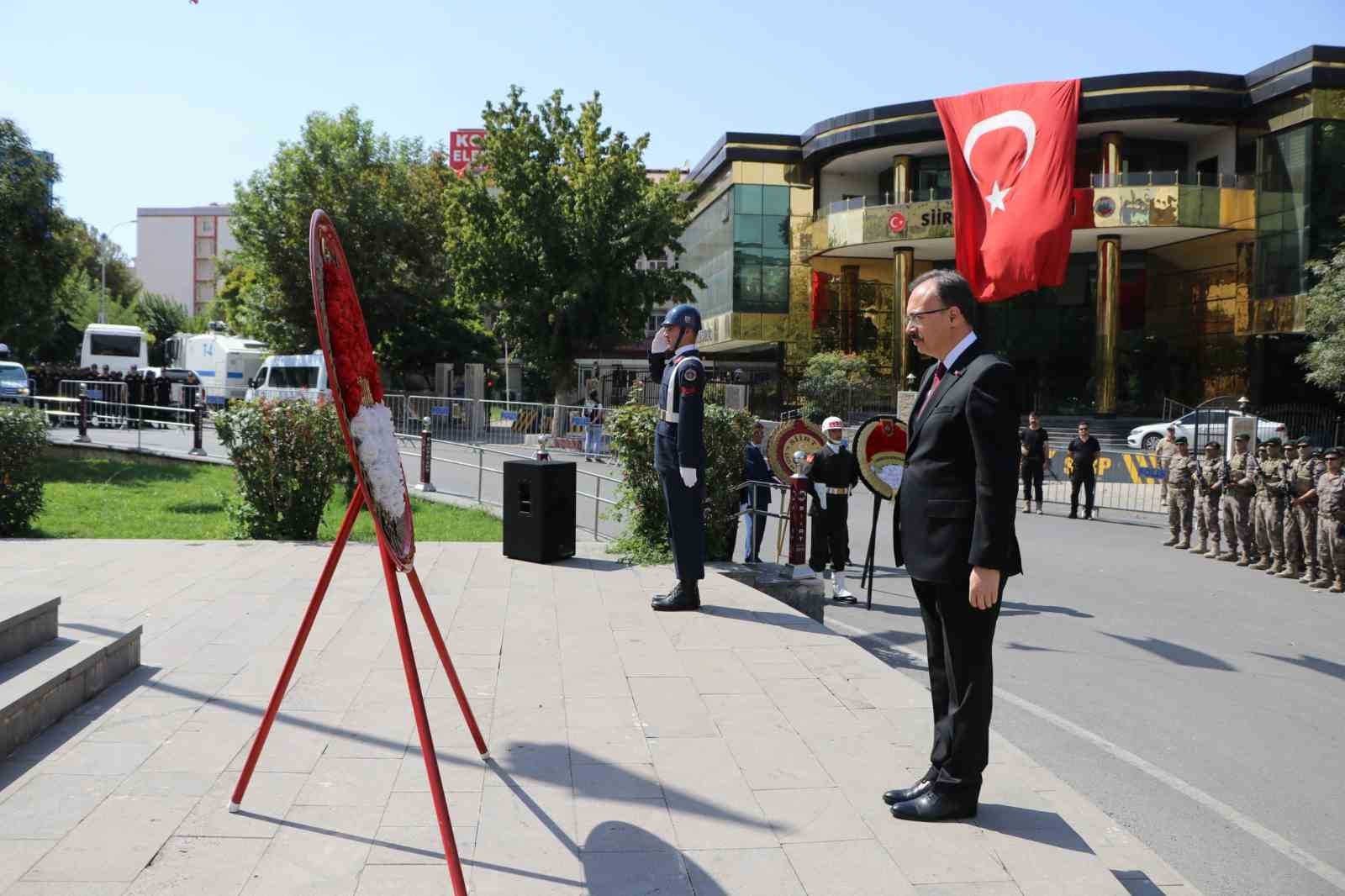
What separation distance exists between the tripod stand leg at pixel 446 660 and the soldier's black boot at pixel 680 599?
2.90 meters

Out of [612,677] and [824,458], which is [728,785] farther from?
[824,458]

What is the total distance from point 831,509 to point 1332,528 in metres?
6.29

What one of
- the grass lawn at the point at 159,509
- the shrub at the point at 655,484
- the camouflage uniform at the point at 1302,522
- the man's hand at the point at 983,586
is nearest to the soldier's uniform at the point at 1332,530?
the camouflage uniform at the point at 1302,522

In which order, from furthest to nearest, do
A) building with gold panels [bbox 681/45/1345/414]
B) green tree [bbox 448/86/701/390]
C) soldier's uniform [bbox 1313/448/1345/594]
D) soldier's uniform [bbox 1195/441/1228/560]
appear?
building with gold panels [bbox 681/45/1345/414]
green tree [bbox 448/86/701/390]
soldier's uniform [bbox 1195/441/1228/560]
soldier's uniform [bbox 1313/448/1345/594]

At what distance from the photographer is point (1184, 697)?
7.05 metres

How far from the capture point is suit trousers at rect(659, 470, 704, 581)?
23.9 ft

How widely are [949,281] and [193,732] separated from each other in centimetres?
375

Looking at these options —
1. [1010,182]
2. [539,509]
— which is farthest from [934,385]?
[1010,182]

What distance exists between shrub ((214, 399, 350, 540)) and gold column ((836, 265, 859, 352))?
34.1 m

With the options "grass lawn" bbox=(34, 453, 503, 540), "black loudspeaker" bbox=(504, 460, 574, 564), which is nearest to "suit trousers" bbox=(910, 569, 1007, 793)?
"black loudspeaker" bbox=(504, 460, 574, 564)

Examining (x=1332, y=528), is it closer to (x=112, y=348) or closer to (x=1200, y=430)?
(x=1200, y=430)

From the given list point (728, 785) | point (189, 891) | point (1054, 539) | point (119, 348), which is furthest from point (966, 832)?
point (119, 348)

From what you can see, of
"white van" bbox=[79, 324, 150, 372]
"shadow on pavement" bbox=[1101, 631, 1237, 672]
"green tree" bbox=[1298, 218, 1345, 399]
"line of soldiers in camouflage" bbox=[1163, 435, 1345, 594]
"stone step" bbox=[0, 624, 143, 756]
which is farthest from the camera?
"white van" bbox=[79, 324, 150, 372]

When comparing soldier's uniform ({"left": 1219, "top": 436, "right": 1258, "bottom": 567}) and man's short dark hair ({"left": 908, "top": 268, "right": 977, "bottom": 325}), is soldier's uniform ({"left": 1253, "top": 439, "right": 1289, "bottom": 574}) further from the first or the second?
man's short dark hair ({"left": 908, "top": 268, "right": 977, "bottom": 325})
